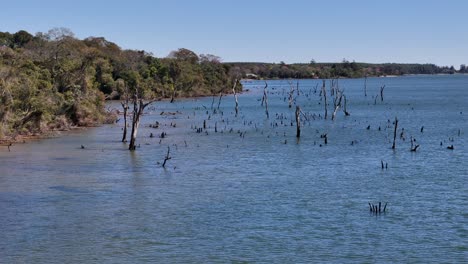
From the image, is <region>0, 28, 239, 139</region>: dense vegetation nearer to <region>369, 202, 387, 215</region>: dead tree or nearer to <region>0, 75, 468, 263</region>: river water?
<region>0, 75, 468, 263</region>: river water

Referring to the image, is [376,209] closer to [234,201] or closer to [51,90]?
[234,201]

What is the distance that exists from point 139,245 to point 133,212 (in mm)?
5767

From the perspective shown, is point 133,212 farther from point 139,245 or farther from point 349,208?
point 349,208

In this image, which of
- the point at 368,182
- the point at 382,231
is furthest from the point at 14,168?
the point at 382,231

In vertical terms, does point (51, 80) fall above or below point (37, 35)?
below

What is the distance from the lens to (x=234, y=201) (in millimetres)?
33656

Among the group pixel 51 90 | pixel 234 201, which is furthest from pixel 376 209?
pixel 51 90

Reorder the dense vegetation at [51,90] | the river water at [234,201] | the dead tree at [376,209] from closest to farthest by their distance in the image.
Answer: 1. the river water at [234,201]
2. the dead tree at [376,209]
3. the dense vegetation at [51,90]

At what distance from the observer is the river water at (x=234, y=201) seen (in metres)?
25.0

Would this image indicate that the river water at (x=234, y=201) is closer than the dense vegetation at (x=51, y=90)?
Yes

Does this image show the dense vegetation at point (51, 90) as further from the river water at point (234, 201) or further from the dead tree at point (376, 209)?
the dead tree at point (376, 209)

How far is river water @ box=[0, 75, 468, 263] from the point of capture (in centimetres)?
2498

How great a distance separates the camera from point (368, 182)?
3909 cm

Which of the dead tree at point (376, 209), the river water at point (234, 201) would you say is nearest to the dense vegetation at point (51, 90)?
the river water at point (234, 201)
